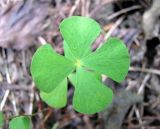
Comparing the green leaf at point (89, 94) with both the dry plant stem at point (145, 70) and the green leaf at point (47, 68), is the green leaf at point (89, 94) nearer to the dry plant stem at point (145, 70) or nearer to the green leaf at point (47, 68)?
the green leaf at point (47, 68)

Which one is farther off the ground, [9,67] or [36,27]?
[36,27]

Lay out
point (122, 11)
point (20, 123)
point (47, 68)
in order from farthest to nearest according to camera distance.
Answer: point (122, 11)
point (20, 123)
point (47, 68)

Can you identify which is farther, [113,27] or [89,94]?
[113,27]

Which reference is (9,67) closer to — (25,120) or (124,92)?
(25,120)

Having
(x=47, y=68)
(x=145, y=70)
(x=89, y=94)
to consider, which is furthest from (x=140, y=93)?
(x=47, y=68)

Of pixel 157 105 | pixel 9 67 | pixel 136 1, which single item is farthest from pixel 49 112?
pixel 136 1

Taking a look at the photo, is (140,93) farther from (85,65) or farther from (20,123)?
(20,123)
